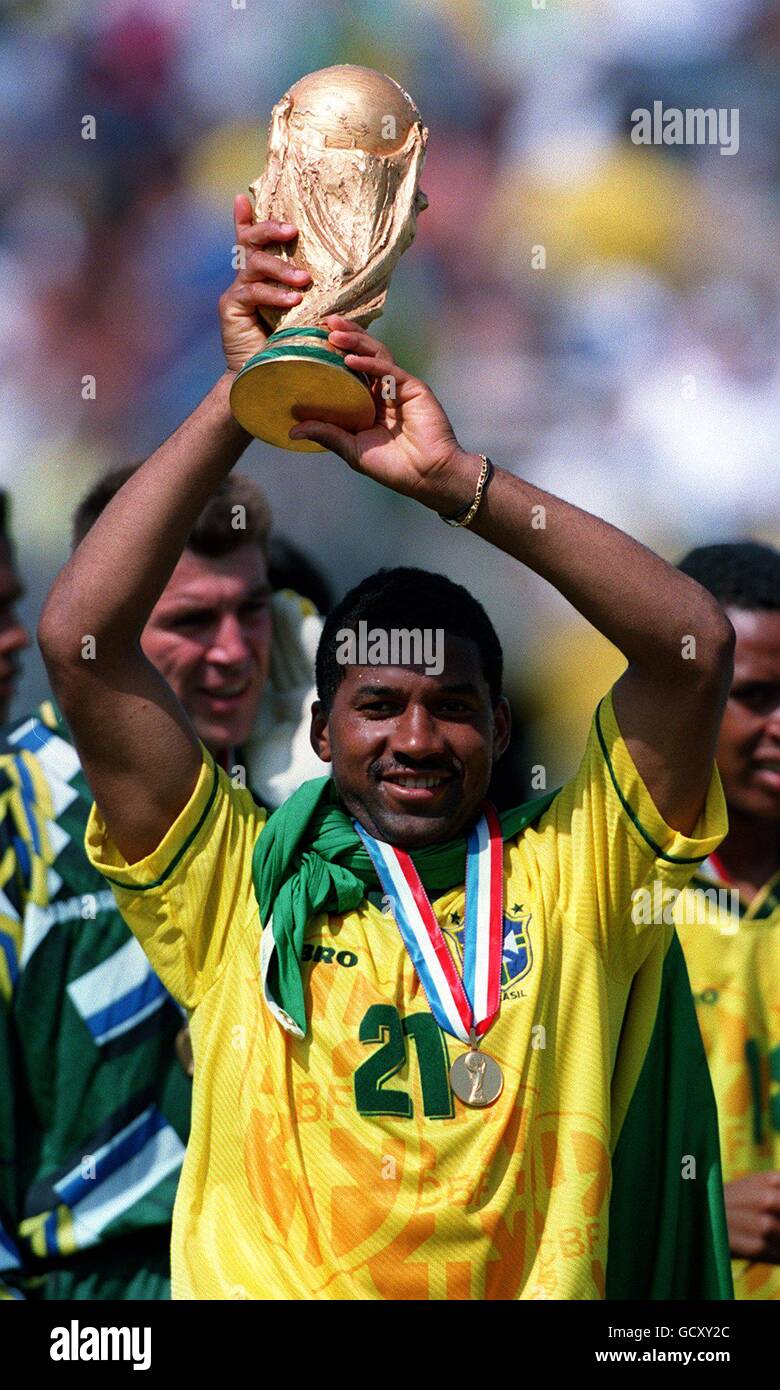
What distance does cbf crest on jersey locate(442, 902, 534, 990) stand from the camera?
3.57 m

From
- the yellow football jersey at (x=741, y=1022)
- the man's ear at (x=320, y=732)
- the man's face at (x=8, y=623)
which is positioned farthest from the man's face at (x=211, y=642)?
the man's ear at (x=320, y=732)

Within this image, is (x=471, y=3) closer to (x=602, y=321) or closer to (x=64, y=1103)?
(x=602, y=321)

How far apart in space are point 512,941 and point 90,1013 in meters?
2.01

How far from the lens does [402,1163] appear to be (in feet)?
11.3

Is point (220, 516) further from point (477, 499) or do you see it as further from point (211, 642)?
point (477, 499)

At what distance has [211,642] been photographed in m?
5.70

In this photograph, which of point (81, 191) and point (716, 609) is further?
point (81, 191)

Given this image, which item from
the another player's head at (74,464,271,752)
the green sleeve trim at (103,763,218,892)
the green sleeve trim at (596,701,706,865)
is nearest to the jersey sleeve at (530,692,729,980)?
the green sleeve trim at (596,701,706,865)

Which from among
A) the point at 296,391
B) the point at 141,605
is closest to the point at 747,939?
the point at 141,605

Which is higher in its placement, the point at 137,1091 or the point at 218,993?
the point at 218,993

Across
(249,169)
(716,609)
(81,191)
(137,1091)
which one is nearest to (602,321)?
(249,169)

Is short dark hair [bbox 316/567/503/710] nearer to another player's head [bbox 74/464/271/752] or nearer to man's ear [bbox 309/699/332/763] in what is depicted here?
man's ear [bbox 309/699/332/763]
